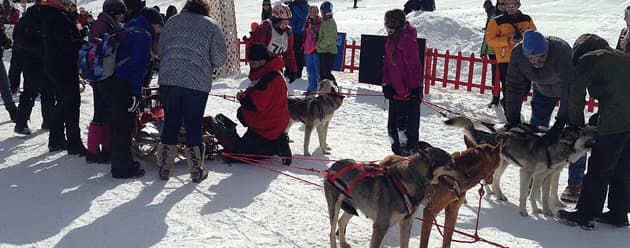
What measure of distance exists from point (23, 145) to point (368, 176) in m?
4.98

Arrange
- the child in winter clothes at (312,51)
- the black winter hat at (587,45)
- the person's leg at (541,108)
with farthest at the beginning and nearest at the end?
1. the child in winter clothes at (312,51)
2. the person's leg at (541,108)
3. the black winter hat at (587,45)

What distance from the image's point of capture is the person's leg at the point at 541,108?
5.89m

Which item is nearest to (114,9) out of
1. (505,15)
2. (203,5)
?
(203,5)

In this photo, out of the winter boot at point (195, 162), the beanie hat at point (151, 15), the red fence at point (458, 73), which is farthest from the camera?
the red fence at point (458, 73)

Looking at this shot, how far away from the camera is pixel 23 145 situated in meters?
6.90

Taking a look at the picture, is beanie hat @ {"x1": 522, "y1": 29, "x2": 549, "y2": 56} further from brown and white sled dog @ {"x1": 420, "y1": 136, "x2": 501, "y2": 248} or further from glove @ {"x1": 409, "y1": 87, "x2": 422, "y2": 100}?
brown and white sled dog @ {"x1": 420, "y1": 136, "x2": 501, "y2": 248}

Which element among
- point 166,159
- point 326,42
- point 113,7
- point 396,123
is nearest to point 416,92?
point 396,123

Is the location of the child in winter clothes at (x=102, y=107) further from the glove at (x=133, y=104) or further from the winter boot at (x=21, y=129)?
the winter boot at (x=21, y=129)

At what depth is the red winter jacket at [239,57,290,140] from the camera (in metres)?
6.10

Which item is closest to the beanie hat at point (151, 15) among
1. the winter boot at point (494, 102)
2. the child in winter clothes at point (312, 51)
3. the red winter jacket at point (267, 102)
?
the red winter jacket at point (267, 102)

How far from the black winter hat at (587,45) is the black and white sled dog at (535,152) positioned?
0.68 meters

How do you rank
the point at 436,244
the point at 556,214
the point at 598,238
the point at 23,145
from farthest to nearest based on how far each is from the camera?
1. the point at 23,145
2. the point at 556,214
3. the point at 598,238
4. the point at 436,244

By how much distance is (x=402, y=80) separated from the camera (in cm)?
643

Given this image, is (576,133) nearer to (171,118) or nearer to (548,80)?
(548,80)
